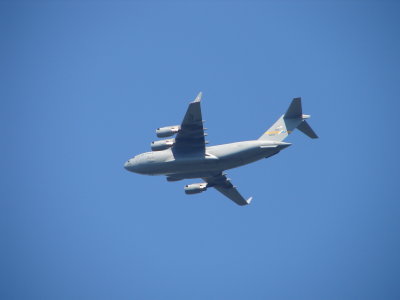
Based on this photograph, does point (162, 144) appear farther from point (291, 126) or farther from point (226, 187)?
point (291, 126)

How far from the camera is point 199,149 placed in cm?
2625

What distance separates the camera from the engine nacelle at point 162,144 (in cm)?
2638

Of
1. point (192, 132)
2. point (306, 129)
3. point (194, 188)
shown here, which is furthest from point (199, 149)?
point (306, 129)

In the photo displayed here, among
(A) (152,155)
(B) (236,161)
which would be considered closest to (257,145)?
(B) (236,161)

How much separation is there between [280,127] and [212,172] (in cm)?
424

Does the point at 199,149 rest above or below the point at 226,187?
above

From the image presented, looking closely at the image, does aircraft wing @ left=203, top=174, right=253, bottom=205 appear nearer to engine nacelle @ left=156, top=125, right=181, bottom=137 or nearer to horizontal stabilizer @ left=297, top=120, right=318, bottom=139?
engine nacelle @ left=156, top=125, right=181, bottom=137

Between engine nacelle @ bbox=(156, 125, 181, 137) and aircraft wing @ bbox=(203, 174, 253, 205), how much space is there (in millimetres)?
4836

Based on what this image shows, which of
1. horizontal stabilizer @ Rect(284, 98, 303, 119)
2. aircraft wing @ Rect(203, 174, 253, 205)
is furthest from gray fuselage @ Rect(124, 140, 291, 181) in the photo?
aircraft wing @ Rect(203, 174, 253, 205)

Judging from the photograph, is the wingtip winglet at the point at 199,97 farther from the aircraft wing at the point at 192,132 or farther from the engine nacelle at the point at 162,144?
the engine nacelle at the point at 162,144

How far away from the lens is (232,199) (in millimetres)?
31250

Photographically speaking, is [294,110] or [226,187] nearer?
[294,110]

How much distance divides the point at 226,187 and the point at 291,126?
5.66m

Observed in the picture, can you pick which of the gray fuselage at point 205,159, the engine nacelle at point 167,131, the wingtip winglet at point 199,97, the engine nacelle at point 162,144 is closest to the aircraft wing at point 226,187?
the gray fuselage at point 205,159
